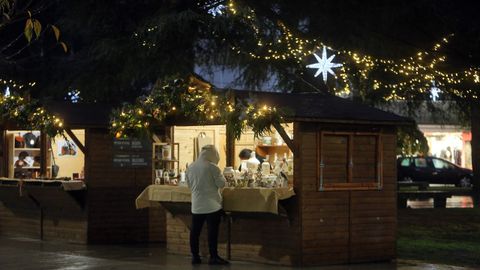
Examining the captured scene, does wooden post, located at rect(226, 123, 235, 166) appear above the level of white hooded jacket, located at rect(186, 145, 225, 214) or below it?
above

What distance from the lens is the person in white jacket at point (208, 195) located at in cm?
1206

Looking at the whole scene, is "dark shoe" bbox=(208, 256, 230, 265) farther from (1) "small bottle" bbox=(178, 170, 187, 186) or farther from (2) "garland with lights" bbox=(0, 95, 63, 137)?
(2) "garland with lights" bbox=(0, 95, 63, 137)

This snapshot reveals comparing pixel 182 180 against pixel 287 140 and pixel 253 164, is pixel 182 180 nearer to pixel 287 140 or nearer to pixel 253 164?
pixel 253 164

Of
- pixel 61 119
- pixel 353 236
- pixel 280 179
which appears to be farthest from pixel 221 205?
pixel 61 119

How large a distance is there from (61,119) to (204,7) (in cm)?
775

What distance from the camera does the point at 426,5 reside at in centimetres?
1603

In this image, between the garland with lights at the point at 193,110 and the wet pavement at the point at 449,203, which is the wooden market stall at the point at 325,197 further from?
the wet pavement at the point at 449,203

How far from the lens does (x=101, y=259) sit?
12.9m

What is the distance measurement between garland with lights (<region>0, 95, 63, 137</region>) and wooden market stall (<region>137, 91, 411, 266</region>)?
2.61m

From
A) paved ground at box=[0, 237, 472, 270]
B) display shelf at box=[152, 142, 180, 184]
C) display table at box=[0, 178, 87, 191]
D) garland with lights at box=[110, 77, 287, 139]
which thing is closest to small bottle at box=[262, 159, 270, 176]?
garland with lights at box=[110, 77, 287, 139]

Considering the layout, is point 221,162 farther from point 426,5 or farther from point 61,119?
point 426,5

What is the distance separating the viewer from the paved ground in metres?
12.1

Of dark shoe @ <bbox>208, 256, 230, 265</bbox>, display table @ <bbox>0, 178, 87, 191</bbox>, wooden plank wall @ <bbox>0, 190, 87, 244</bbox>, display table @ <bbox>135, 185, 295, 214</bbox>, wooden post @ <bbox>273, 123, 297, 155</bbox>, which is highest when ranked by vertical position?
wooden post @ <bbox>273, 123, 297, 155</bbox>

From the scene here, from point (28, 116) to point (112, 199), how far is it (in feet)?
6.49
